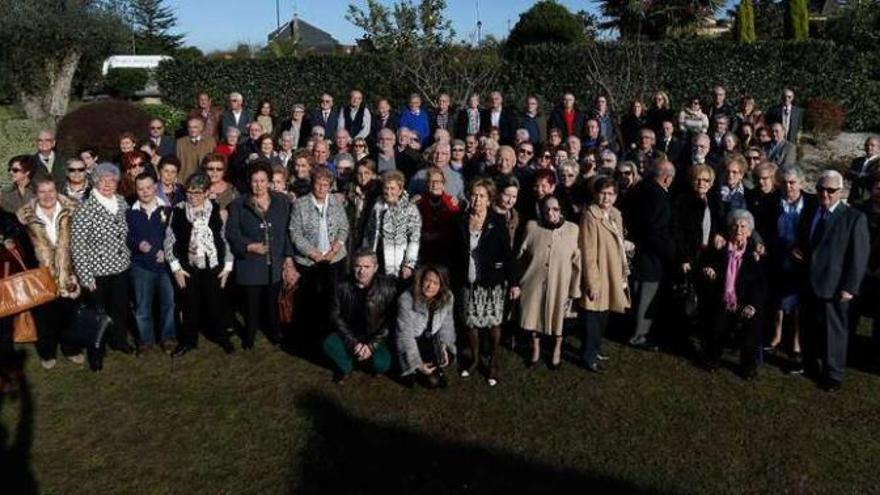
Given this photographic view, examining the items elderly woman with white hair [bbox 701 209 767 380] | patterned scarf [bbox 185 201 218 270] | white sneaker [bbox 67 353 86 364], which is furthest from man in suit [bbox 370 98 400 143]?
elderly woman with white hair [bbox 701 209 767 380]

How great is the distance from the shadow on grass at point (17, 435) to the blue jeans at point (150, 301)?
108cm

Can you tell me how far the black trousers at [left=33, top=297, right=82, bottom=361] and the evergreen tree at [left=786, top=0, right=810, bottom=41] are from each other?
23.1 meters

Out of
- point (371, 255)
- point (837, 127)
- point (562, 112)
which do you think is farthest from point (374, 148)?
point (837, 127)

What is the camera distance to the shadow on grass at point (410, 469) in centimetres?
480

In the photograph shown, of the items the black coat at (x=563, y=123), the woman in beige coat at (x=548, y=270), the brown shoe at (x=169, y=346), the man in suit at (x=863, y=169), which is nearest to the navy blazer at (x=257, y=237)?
the brown shoe at (x=169, y=346)

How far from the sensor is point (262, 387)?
633 cm

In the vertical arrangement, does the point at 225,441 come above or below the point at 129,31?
below

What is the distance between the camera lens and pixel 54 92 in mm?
23766

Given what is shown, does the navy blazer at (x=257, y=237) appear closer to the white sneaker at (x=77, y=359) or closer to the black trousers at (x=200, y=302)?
the black trousers at (x=200, y=302)

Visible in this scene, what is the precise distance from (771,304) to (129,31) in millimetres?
23623

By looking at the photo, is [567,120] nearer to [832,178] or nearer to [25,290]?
[832,178]

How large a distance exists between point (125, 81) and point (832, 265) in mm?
36632

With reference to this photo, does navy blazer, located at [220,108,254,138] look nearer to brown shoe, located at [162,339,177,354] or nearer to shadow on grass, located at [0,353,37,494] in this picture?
brown shoe, located at [162,339,177,354]

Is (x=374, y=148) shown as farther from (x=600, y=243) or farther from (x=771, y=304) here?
(x=771, y=304)
